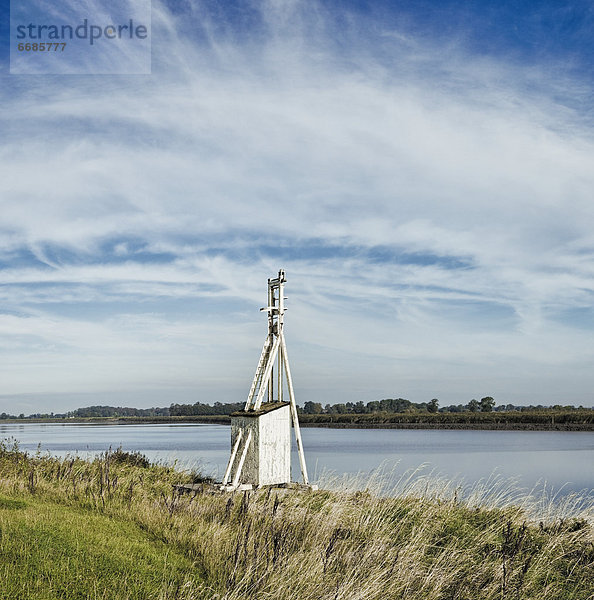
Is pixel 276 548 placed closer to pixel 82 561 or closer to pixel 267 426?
pixel 82 561

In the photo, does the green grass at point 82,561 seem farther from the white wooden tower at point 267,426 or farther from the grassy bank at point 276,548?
the white wooden tower at point 267,426

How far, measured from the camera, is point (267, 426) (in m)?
12.4

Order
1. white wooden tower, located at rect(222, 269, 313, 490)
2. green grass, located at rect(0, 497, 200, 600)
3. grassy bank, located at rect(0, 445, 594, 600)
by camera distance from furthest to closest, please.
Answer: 1. white wooden tower, located at rect(222, 269, 313, 490)
2. grassy bank, located at rect(0, 445, 594, 600)
3. green grass, located at rect(0, 497, 200, 600)

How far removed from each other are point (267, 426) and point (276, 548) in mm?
5744

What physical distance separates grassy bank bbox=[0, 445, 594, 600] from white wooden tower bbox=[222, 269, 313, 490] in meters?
1.58

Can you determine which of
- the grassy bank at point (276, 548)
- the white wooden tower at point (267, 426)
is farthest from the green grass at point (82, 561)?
the white wooden tower at point (267, 426)

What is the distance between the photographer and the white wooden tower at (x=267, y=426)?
12.2 m

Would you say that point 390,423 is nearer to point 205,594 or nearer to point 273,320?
point 273,320

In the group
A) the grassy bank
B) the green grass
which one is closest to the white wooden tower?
the grassy bank

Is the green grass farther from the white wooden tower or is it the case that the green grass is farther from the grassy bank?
the white wooden tower

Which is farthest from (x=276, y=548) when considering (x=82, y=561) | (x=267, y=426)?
(x=267, y=426)

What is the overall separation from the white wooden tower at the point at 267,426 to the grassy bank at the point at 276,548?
1581 millimetres

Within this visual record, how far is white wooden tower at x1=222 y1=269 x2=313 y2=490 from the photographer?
40.2ft

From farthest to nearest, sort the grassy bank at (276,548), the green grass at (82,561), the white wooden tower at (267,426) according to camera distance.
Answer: the white wooden tower at (267,426), the grassy bank at (276,548), the green grass at (82,561)
